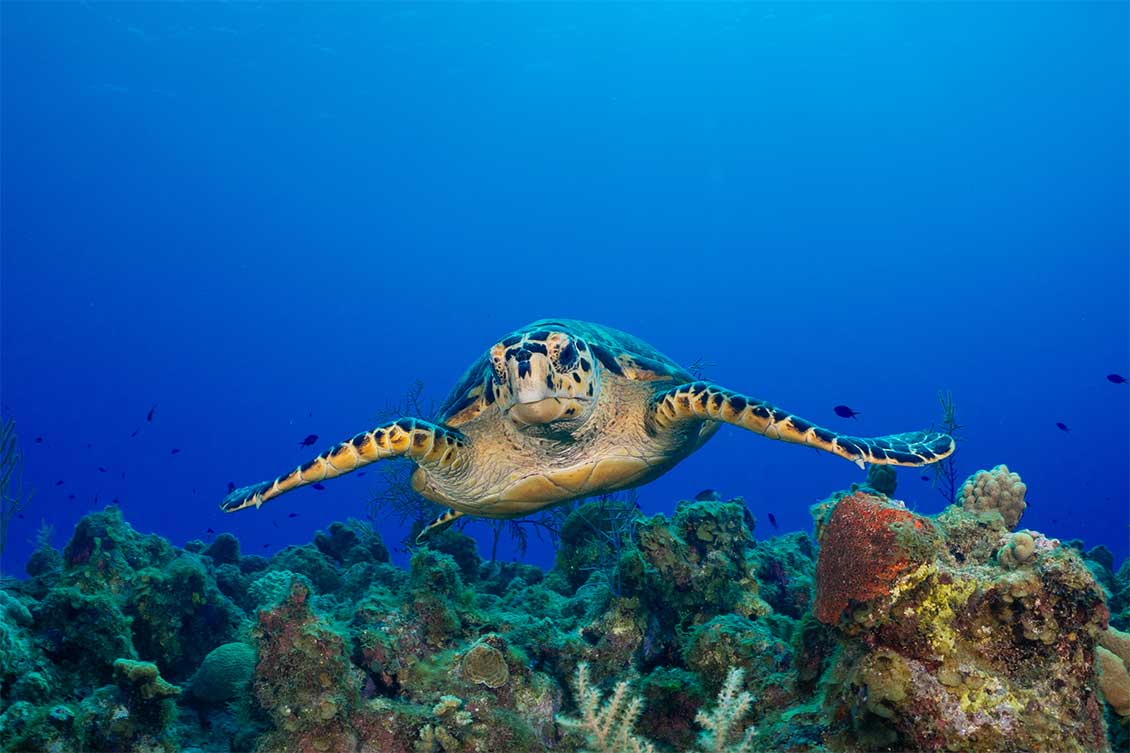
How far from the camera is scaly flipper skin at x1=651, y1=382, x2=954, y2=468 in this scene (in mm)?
4027

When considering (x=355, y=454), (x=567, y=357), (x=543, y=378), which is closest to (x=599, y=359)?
(x=567, y=357)

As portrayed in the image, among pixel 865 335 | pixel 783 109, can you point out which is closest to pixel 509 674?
pixel 783 109

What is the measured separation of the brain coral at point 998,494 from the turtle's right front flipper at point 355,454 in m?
4.09

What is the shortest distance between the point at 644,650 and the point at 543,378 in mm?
2238

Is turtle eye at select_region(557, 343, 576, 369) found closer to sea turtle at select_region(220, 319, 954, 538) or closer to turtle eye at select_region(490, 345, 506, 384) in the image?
sea turtle at select_region(220, 319, 954, 538)

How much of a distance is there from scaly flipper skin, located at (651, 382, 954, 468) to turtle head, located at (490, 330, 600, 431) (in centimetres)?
82

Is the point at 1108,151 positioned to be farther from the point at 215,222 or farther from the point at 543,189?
the point at 215,222

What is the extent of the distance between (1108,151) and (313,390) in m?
133

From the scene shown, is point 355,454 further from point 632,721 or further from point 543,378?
point 632,721

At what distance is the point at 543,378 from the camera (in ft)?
16.1

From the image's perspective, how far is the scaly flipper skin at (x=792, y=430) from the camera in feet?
13.2

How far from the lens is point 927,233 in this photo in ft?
314

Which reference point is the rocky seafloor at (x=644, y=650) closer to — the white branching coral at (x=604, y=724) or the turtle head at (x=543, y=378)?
the white branching coral at (x=604, y=724)

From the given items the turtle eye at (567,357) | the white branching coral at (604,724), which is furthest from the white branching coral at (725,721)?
the turtle eye at (567,357)
